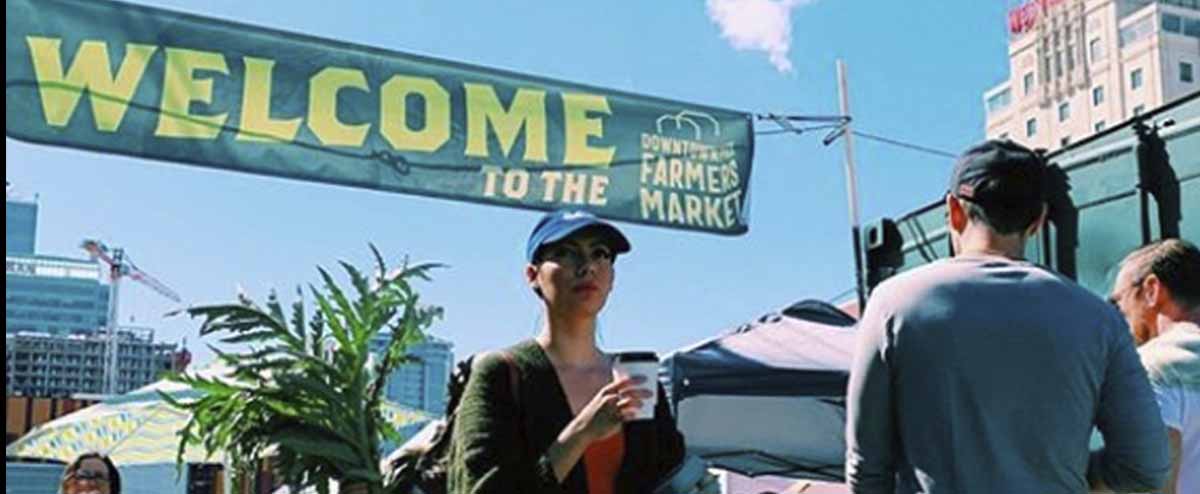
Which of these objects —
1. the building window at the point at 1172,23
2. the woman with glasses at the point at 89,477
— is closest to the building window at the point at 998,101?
the building window at the point at 1172,23

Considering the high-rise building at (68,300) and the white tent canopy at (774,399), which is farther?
the high-rise building at (68,300)

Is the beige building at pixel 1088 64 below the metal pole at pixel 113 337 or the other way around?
the other way around

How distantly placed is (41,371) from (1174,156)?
83.7 metres

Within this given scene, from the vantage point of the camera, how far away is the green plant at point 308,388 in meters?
2.95

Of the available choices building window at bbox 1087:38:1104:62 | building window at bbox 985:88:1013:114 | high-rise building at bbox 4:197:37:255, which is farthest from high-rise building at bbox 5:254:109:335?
building window at bbox 1087:38:1104:62

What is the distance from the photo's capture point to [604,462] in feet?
6.38

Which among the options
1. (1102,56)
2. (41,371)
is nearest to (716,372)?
(41,371)

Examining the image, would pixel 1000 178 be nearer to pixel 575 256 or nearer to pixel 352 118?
pixel 575 256

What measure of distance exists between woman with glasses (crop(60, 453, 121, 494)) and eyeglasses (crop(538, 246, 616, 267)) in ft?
8.50

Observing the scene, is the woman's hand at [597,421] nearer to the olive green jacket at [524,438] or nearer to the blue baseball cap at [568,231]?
the olive green jacket at [524,438]

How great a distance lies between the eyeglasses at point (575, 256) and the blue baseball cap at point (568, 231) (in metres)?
0.02

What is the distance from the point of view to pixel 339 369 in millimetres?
3055

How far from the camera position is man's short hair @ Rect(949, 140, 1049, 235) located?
A: 195 centimetres

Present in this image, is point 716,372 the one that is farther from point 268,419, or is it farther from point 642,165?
point 268,419
